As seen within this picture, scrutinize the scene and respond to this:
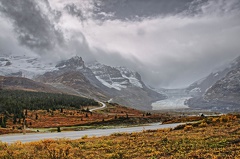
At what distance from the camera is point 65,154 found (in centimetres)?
1914

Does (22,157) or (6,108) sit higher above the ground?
(6,108)

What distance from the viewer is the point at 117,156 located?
1877 cm

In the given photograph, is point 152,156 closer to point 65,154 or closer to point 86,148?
point 65,154

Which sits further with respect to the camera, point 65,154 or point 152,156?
point 65,154

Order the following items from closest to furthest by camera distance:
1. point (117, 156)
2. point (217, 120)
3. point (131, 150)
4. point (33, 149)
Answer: point (117, 156), point (131, 150), point (33, 149), point (217, 120)

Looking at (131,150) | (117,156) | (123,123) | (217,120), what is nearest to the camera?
(117,156)

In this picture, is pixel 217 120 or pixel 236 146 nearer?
pixel 236 146

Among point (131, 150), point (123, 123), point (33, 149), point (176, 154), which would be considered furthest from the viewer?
point (123, 123)

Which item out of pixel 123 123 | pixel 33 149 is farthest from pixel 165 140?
pixel 123 123

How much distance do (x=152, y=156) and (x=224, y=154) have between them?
436 cm

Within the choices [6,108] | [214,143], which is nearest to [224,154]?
[214,143]

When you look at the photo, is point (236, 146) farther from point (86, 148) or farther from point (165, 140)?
point (86, 148)

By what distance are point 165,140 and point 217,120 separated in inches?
665

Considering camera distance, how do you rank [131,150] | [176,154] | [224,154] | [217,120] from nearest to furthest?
[224,154] < [176,154] < [131,150] < [217,120]
